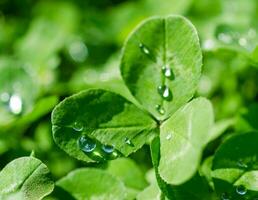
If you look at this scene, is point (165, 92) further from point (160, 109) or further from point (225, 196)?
point (225, 196)

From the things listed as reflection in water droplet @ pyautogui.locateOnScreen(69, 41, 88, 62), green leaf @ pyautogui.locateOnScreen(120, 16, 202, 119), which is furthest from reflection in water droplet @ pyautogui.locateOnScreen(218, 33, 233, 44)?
reflection in water droplet @ pyautogui.locateOnScreen(69, 41, 88, 62)

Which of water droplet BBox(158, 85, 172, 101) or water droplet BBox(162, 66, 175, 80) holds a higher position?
water droplet BBox(162, 66, 175, 80)

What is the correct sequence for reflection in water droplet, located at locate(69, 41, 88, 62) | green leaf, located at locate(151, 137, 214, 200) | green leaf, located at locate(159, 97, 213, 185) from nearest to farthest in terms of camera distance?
green leaf, located at locate(159, 97, 213, 185) < green leaf, located at locate(151, 137, 214, 200) < reflection in water droplet, located at locate(69, 41, 88, 62)

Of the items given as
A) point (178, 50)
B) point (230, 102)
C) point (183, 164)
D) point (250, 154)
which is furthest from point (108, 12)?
point (183, 164)

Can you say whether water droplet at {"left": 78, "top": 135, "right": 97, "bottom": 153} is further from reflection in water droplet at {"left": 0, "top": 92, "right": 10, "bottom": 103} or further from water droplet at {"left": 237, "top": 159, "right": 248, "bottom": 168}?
reflection in water droplet at {"left": 0, "top": 92, "right": 10, "bottom": 103}

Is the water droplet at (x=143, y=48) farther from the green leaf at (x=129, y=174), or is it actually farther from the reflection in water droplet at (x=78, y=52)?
the reflection in water droplet at (x=78, y=52)

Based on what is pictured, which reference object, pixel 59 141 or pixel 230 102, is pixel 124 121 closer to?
pixel 59 141

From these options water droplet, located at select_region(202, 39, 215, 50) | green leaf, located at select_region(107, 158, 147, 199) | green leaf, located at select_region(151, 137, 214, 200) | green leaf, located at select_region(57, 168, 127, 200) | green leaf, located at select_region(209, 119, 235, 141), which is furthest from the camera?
water droplet, located at select_region(202, 39, 215, 50)

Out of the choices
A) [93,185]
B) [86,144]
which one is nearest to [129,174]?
[93,185]
